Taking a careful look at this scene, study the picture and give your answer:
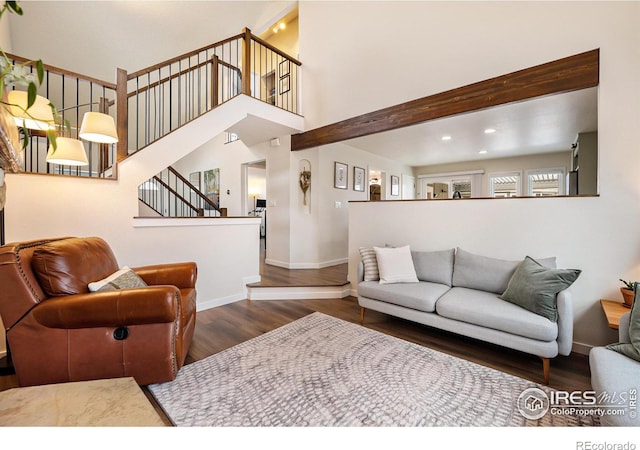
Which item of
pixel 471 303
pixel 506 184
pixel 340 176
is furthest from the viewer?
pixel 506 184

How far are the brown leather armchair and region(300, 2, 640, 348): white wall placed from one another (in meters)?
2.70

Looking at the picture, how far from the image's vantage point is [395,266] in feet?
9.71

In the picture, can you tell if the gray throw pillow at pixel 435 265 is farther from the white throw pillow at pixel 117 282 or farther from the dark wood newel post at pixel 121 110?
the dark wood newel post at pixel 121 110

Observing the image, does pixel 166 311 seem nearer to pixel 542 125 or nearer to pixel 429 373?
pixel 429 373

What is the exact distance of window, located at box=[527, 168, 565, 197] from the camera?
5.77m

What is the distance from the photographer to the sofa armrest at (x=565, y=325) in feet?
6.33

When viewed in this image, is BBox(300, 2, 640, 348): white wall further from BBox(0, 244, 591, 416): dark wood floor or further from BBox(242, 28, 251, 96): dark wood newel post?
BBox(242, 28, 251, 96): dark wood newel post

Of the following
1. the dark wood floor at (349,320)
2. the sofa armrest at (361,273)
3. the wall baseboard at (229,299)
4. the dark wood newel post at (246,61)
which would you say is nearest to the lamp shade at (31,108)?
the dark wood floor at (349,320)

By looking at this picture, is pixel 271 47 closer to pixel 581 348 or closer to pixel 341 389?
pixel 341 389

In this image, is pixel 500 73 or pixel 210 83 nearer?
pixel 500 73

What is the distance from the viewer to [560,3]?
2451 mm

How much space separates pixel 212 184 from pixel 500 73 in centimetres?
619

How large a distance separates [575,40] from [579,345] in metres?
2.69

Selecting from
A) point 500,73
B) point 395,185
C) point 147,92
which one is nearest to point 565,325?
point 500,73
